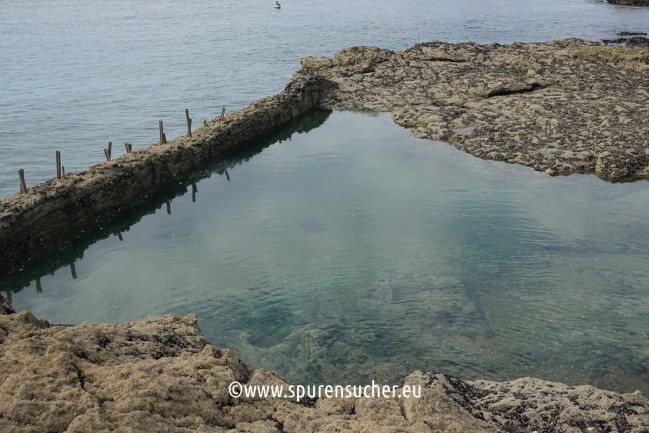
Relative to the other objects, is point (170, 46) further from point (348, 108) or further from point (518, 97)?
point (518, 97)

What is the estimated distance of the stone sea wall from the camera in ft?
67.9

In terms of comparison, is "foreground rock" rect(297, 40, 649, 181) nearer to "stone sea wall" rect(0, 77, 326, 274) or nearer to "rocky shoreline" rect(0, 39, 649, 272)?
"rocky shoreline" rect(0, 39, 649, 272)

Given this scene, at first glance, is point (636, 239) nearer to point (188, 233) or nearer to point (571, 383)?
point (571, 383)

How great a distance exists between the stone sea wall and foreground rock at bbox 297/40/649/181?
1019 centimetres

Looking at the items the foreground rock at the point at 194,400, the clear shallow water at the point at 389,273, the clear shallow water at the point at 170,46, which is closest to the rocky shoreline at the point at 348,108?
the foreground rock at the point at 194,400

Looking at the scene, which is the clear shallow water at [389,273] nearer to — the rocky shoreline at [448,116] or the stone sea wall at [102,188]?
the stone sea wall at [102,188]

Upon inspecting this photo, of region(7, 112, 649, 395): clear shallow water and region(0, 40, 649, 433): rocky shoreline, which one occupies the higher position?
region(0, 40, 649, 433): rocky shoreline

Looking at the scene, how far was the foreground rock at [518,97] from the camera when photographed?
92.9 feet

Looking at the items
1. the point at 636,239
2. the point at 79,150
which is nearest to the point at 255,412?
the point at 636,239

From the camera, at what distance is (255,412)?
9.75 metres

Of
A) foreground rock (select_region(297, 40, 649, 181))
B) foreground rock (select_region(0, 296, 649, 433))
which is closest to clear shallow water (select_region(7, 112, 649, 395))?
foreground rock (select_region(297, 40, 649, 181))

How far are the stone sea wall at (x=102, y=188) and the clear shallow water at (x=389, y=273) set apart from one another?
0.96 metres

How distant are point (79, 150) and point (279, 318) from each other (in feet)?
69.0

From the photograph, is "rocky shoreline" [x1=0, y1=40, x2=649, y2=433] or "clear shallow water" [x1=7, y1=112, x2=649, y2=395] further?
"clear shallow water" [x1=7, y1=112, x2=649, y2=395]
